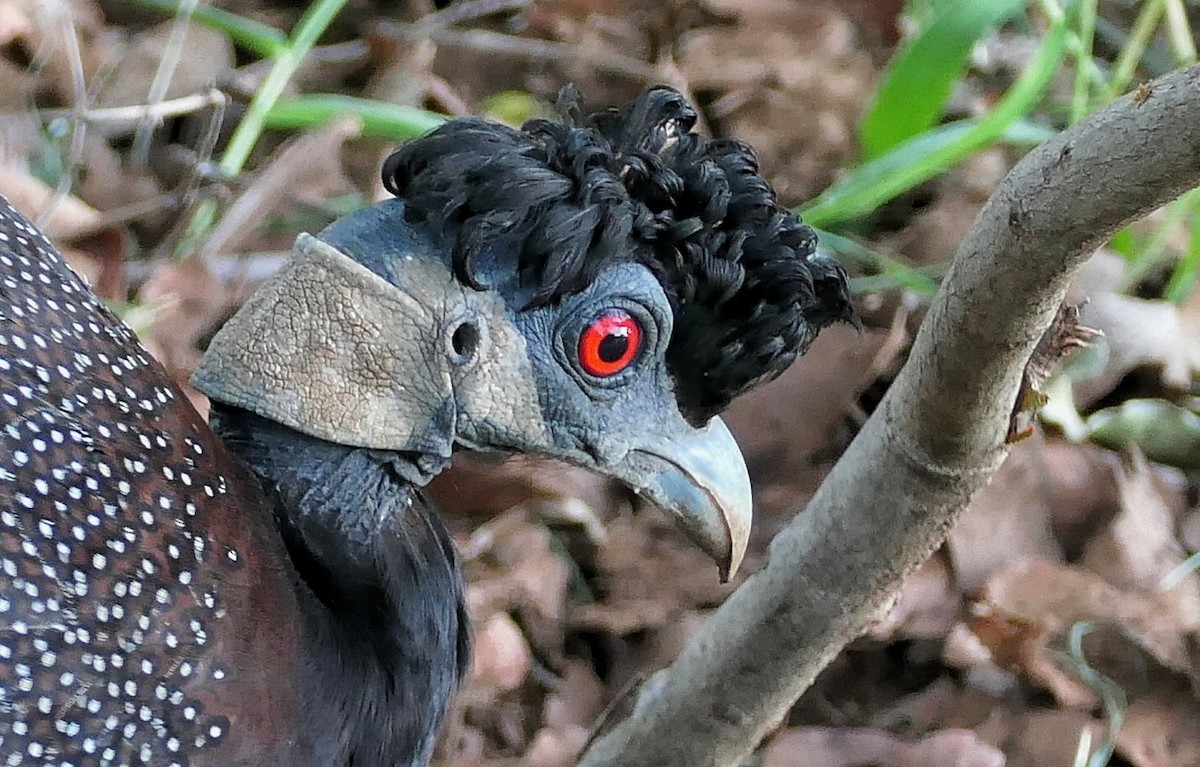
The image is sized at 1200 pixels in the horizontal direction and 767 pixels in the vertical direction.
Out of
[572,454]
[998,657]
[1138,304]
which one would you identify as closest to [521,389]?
[572,454]

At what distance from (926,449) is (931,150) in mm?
1017

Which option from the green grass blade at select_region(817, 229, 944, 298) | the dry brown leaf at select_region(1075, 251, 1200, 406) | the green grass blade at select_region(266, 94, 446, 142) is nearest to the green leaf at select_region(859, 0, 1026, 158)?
the green grass blade at select_region(817, 229, 944, 298)

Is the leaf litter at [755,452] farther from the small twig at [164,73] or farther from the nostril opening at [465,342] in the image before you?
the nostril opening at [465,342]

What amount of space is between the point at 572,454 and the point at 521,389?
7 cm

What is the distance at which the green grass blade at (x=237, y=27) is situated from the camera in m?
2.22

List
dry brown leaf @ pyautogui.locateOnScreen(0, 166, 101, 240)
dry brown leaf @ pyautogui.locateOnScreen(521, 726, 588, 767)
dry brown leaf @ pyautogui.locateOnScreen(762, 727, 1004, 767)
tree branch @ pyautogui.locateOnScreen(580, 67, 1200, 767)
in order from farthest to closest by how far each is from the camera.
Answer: dry brown leaf @ pyautogui.locateOnScreen(0, 166, 101, 240) < dry brown leaf @ pyautogui.locateOnScreen(521, 726, 588, 767) < dry brown leaf @ pyautogui.locateOnScreen(762, 727, 1004, 767) < tree branch @ pyautogui.locateOnScreen(580, 67, 1200, 767)

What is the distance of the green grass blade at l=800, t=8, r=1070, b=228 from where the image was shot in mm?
1868

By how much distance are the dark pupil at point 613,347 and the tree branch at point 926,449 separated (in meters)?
0.21

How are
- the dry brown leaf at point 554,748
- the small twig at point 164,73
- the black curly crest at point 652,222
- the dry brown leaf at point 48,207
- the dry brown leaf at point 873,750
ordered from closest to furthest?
the black curly crest at point 652,222
the dry brown leaf at point 873,750
the dry brown leaf at point 554,748
the dry brown leaf at point 48,207
the small twig at point 164,73

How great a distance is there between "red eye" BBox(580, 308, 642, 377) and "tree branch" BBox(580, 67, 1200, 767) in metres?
0.20

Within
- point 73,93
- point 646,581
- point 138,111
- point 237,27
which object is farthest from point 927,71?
point 73,93

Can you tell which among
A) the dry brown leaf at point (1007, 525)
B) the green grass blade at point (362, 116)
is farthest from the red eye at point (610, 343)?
the green grass blade at point (362, 116)

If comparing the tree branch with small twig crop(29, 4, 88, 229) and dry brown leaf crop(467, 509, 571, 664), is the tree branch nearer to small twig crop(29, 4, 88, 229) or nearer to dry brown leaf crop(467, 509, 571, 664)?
dry brown leaf crop(467, 509, 571, 664)

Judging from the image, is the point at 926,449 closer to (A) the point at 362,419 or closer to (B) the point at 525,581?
(A) the point at 362,419
